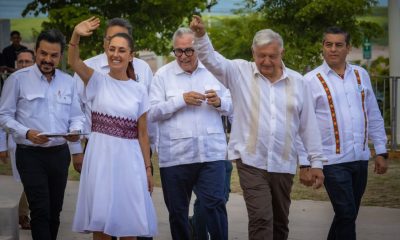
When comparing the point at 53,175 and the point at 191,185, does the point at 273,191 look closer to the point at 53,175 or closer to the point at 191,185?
the point at 191,185

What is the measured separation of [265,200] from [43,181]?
1.96 metres

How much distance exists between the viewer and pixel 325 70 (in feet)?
28.9

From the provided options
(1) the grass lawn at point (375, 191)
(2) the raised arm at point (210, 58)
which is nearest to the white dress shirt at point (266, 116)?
(2) the raised arm at point (210, 58)

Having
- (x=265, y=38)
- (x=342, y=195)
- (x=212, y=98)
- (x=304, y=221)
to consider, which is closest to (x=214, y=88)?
(x=212, y=98)

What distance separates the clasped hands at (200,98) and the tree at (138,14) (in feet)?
49.2

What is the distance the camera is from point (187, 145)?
8.77 metres

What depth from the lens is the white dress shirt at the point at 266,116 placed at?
794cm

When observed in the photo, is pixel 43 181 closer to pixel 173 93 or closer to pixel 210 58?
pixel 173 93

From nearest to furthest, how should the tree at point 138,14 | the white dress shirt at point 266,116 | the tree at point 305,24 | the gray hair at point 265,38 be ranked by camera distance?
the gray hair at point 265,38 → the white dress shirt at point 266,116 → the tree at point 138,14 → the tree at point 305,24

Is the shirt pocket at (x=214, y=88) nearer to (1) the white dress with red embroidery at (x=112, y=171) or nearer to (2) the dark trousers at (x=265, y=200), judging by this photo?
(2) the dark trousers at (x=265, y=200)

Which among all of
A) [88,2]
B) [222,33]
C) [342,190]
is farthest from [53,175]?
[222,33]

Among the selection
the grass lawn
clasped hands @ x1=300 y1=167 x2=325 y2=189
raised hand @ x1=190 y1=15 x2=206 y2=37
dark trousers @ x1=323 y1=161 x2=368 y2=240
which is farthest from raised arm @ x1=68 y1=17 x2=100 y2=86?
the grass lawn

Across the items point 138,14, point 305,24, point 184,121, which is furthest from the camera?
point 305,24

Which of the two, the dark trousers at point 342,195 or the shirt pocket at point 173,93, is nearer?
the dark trousers at point 342,195
